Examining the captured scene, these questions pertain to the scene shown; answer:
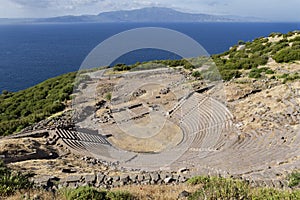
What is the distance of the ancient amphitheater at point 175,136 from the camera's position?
10891 millimetres

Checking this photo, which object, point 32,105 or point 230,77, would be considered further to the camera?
point 32,105

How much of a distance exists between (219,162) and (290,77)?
40.1ft

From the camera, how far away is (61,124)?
17625mm

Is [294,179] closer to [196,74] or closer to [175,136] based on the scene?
[175,136]

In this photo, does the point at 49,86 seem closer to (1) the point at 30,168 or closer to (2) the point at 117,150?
(2) the point at 117,150

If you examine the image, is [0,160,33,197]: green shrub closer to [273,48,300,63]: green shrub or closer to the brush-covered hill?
the brush-covered hill

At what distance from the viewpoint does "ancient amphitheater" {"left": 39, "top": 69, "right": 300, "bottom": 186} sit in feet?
35.7

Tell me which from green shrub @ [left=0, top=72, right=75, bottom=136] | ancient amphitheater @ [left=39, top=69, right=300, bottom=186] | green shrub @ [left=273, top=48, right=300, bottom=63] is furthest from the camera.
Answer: green shrub @ [left=273, top=48, right=300, bottom=63]

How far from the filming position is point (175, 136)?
661 inches

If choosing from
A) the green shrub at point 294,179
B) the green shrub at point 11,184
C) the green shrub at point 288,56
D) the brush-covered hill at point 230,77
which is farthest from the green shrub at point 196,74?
the green shrub at point 11,184

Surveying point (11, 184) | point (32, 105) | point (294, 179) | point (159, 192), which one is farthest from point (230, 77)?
point (11, 184)

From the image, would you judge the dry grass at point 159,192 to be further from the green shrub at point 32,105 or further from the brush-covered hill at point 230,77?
the green shrub at point 32,105

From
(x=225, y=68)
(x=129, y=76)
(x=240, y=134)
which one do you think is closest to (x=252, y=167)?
(x=240, y=134)

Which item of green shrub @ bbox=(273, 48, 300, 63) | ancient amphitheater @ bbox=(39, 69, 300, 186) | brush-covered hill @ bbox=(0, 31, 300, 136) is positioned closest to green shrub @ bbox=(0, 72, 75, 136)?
brush-covered hill @ bbox=(0, 31, 300, 136)
